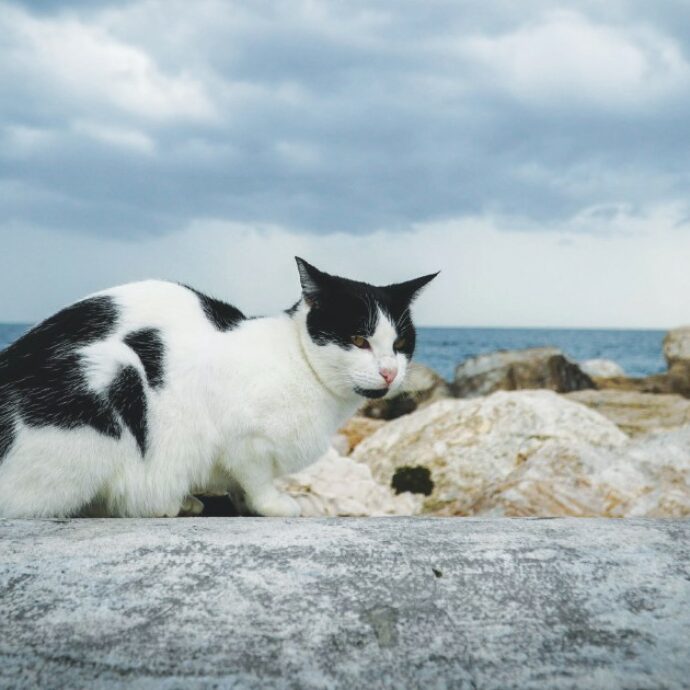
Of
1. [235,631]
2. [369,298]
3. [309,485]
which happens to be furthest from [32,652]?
[309,485]

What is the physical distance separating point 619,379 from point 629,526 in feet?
62.3

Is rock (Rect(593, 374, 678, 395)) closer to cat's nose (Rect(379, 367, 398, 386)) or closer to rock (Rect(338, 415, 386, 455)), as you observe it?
rock (Rect(338, 415, 386, 455))

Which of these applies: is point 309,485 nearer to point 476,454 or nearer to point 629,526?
point 476,454

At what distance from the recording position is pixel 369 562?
2812 mm

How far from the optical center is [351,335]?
12.3ft

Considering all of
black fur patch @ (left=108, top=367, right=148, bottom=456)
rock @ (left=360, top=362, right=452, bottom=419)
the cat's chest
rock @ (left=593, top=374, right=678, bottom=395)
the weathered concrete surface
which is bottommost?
rock @ (left=593, top=374, right=678, bottom=395)

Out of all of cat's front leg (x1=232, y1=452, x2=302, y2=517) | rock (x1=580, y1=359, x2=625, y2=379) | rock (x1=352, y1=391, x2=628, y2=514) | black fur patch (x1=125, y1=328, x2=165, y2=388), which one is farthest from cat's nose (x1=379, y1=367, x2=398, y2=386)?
rock (x1=580, y1=359, x2=625, y2=379)

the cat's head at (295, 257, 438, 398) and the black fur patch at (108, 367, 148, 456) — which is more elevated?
the cat's head at (295, 257, 438, 398)

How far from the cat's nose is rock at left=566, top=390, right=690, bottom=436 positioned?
22.1 ft

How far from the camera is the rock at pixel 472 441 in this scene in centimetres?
726

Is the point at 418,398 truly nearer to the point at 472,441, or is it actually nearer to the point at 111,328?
the point at 472,441

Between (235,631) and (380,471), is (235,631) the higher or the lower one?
the higher one

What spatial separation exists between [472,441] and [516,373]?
876cm

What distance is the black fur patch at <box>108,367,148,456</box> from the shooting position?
3.50 meters
